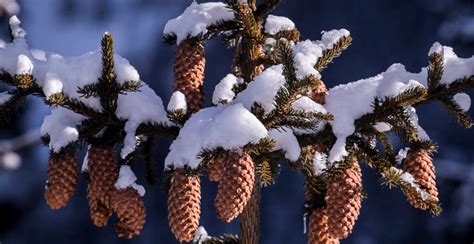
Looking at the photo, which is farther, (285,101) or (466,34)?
(466,34)

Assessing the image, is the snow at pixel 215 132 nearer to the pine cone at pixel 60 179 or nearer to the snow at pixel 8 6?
the pine cone at pixel 60 179

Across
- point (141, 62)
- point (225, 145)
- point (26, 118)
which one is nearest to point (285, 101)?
point (225, 145)

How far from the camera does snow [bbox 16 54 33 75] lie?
1738 mm

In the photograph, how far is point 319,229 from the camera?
Answer: 1887 mm

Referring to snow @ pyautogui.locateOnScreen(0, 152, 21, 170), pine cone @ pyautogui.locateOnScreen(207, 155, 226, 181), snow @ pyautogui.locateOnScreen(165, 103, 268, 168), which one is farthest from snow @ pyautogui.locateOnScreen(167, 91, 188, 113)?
snow @ pyautogui.locateOnScreen(0, 152, 21, 170)

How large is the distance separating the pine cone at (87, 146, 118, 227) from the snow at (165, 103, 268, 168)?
19 cm

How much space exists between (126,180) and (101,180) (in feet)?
0.29

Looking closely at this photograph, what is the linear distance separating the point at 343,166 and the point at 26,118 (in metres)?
7.09

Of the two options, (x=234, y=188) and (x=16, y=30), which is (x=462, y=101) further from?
(x=16, y=30)

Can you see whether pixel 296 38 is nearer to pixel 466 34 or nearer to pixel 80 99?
pixel 80 99

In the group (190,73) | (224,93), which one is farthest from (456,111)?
(190,73)

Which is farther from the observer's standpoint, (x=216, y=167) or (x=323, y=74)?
(x=323, y=74)

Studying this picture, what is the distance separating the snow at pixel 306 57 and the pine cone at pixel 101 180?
0.55m

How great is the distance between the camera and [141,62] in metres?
10.7
